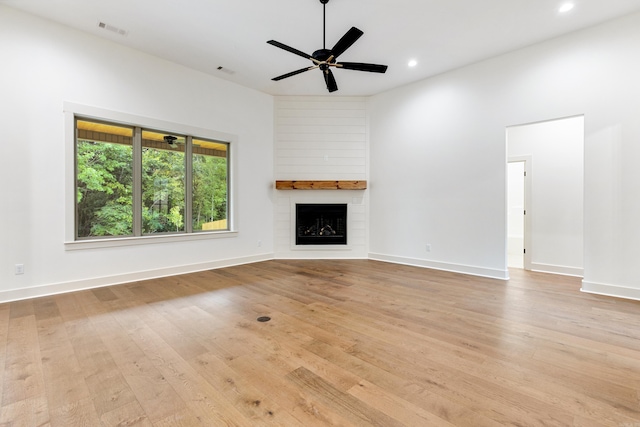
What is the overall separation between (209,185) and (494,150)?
4.95 meters

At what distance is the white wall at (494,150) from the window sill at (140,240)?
321 cm

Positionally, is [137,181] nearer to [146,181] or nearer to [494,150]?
[146,181]

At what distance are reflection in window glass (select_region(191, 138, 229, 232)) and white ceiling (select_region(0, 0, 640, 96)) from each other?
144 cm

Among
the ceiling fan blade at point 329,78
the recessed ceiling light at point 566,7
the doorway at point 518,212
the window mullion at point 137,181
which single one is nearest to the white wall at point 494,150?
the recessed ceiling light at point 566,7

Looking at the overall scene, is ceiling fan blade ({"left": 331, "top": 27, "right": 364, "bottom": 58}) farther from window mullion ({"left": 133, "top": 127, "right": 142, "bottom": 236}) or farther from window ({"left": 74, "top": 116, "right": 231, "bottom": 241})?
window mullion ({"left": 133, "top": 127, "right": 142, "bottom": 236})

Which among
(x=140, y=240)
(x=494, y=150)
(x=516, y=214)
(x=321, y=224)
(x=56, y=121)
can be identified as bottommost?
(x=140, y=240)

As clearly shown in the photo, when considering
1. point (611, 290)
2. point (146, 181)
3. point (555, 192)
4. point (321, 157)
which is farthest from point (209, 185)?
point (611, 290)

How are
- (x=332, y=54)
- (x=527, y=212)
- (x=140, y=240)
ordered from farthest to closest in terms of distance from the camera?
(x=527, y=212)
(x=140, y=240)
(x=332, y=54)

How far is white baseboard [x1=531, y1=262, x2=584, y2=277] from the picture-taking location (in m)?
4.62

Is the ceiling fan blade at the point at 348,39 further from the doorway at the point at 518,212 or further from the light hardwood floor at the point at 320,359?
the doorway at the point at 518,212

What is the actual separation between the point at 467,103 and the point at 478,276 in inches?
114

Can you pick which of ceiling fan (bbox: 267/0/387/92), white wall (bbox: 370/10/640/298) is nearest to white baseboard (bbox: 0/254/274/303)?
white wall (bbox: 370/10/640/298)

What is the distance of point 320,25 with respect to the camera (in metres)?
3.69

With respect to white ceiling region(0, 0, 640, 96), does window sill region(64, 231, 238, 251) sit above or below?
below
